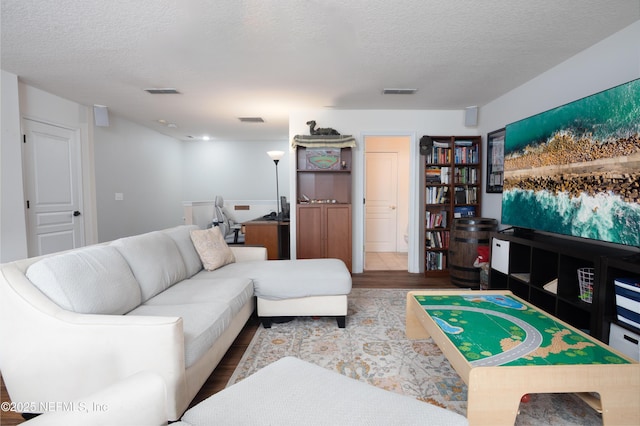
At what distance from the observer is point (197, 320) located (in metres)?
1.66

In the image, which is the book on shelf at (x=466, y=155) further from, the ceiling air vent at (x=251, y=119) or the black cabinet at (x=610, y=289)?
the ceiling air vent at (x=251, y=119)

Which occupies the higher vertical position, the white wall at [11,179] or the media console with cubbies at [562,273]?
the white wall at [11,179]

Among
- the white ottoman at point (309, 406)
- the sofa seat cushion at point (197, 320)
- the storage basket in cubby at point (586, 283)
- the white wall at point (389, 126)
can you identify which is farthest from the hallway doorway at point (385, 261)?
the white ottoman at point (309, 406)

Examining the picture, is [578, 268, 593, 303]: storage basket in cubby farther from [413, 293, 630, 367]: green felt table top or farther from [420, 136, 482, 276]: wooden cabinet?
[420, 136, 482, 276]: wooden cabinet

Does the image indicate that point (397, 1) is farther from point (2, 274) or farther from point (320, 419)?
point (2, 274)

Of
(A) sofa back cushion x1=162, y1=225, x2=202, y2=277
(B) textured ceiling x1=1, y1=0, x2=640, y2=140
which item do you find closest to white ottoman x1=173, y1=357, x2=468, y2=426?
(A) sofa back cushion x1=162, y1=225, x2=202, y2=277

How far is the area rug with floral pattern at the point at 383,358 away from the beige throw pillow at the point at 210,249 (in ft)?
2.45

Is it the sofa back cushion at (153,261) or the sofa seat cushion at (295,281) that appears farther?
the sofa seat cushion at (295,281)

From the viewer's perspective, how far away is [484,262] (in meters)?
3.46

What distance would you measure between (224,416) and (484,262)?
3.33m

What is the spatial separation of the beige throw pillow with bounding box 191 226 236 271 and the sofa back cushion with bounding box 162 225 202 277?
5cm

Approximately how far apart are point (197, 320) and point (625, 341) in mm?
2398

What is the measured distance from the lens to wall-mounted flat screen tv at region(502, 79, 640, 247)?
1.89 metres

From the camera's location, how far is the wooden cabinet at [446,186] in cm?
421
